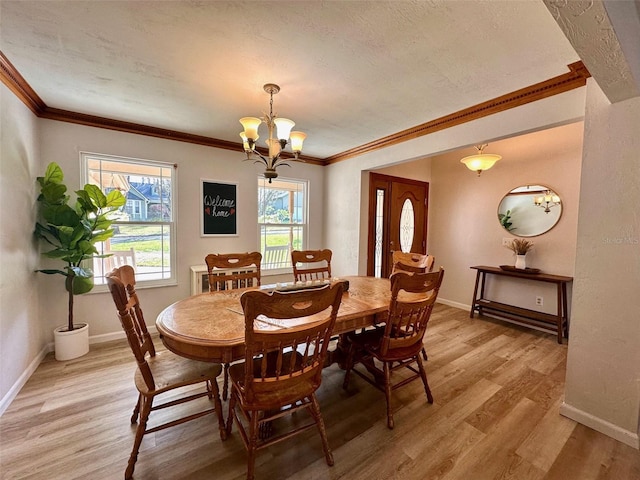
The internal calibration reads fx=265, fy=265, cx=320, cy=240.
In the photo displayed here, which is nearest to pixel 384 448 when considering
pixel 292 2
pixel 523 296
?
pixel 292 2

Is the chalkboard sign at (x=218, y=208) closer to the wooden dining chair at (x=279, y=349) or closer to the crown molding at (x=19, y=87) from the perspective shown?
the crown molding at (x=19, y=87)

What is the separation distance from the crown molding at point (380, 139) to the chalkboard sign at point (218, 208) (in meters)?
0.56

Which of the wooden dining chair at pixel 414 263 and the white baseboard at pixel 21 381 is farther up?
the wooden dining chair at pixel 414 263

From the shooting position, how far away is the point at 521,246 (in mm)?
3633

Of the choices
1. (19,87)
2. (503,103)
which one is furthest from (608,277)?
(19,87)

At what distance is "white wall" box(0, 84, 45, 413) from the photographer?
6.48 feet

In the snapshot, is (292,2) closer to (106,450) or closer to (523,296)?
(106,450)

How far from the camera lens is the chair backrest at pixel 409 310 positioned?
1.69m

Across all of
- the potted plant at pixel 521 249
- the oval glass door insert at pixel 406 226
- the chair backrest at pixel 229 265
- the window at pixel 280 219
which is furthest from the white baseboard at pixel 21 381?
the potted plant at pixel 521 249

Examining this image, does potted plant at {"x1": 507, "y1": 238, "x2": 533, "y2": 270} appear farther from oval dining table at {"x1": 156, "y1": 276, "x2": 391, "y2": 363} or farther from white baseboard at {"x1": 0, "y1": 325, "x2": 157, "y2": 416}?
white baseboard at {"x1": 0, "y1": 325, "x2": 157, "y2": 416}

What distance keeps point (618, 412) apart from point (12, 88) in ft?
16.3

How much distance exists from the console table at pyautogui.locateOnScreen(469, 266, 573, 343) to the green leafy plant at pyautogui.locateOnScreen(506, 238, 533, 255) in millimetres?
312

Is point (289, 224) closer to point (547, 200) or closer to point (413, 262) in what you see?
point (413, 262)

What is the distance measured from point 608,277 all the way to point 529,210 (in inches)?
90.8
